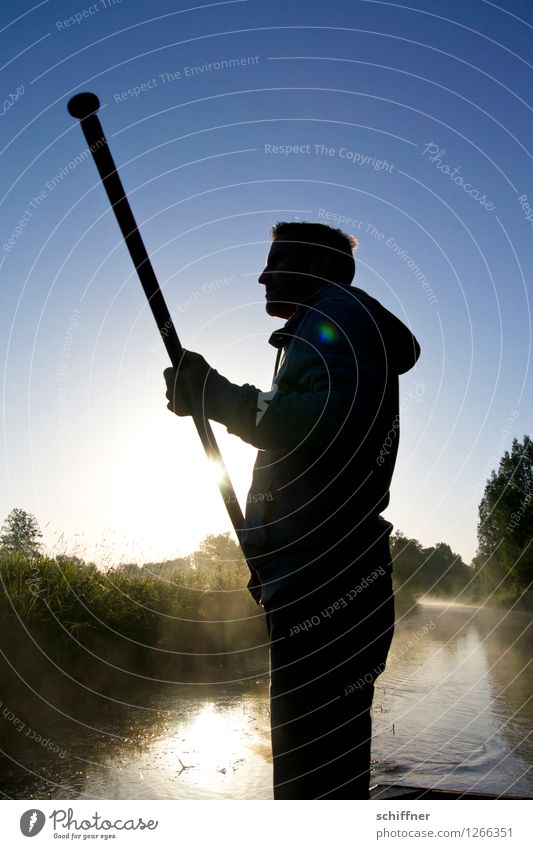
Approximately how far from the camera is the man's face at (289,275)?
278 centimetres

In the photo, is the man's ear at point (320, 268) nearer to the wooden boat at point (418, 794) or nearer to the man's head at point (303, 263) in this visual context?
the man's head at point (303, 263)

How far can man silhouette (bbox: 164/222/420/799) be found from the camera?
2.15m

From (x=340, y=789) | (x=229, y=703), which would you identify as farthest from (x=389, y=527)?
(x=229, y=703)

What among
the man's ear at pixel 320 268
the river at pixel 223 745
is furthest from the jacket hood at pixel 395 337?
the river at pixel 223 745

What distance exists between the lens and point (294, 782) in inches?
85.4

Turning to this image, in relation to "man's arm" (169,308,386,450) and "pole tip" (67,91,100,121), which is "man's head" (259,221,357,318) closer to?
"man's arm" (169,308,386,450)

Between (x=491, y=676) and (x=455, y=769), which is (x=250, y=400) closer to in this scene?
(x=455, y=769)

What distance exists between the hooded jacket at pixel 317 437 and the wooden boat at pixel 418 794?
2.58 meters
